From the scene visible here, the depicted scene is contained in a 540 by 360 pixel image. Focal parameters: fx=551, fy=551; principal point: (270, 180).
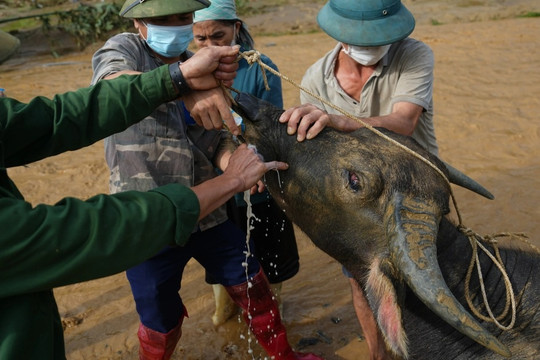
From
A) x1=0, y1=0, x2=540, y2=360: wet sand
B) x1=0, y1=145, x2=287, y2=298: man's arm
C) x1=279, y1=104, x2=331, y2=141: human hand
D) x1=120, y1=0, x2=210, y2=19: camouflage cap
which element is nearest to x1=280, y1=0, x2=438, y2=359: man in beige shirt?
x1=279, y1=104, x2=331, y2=141: human hand

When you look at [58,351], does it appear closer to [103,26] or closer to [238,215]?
[238,215]

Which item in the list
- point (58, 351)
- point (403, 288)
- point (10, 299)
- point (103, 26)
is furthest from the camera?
point (103, 26)

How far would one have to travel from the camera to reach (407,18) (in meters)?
3.85

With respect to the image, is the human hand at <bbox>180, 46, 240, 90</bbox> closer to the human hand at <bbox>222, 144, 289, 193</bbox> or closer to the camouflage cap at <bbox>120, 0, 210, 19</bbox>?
the human hand at <bbox>222, 144, 289, 193</bbox>

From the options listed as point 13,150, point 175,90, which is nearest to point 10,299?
point 13,150

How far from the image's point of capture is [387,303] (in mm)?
2611

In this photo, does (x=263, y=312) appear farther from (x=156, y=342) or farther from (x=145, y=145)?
(x=145, y=145)

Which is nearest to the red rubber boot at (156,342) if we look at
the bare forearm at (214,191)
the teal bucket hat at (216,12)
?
the bare forearm at (214,191)

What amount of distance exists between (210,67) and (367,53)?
141 cm

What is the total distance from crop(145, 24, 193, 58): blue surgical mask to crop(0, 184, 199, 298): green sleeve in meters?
1.46

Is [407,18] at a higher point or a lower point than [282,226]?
higher

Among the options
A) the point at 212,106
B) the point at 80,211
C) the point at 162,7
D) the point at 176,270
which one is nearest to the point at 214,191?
the point at 80,211

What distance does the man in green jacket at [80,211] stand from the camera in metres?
1.98

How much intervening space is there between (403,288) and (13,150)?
197 centimetres
